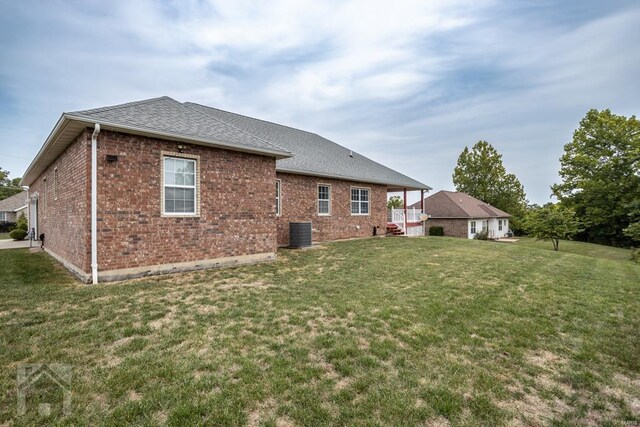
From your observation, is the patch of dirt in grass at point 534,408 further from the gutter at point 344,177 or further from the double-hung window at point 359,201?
the double-hung window at point 359,201

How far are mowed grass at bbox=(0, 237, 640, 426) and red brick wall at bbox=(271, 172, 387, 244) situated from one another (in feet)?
20.3

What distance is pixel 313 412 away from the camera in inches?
97.6

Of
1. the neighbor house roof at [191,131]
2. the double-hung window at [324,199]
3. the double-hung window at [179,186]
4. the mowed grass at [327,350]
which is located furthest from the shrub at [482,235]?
the double-hung window at [179,186]

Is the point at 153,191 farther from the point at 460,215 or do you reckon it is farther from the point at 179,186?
the point at 460,215

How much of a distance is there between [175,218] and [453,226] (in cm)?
2773

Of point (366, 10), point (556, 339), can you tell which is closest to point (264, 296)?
point (556, 339)

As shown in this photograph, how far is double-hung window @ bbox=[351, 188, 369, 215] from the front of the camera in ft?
53.1

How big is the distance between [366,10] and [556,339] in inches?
416

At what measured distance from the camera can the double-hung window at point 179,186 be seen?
7750 mm

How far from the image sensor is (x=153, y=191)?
292 inches

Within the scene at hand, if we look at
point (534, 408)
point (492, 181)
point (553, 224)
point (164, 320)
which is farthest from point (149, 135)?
point (492, 181)

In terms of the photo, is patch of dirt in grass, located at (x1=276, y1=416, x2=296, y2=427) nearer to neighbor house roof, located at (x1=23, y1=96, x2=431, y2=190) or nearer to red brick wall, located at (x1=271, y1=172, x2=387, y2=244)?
neighbor house roof, located at (x1=23, y1=96, x2=431, y2=190)

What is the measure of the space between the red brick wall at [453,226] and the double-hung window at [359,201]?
16.3 meters

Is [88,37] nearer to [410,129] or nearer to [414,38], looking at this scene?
[414,38]
